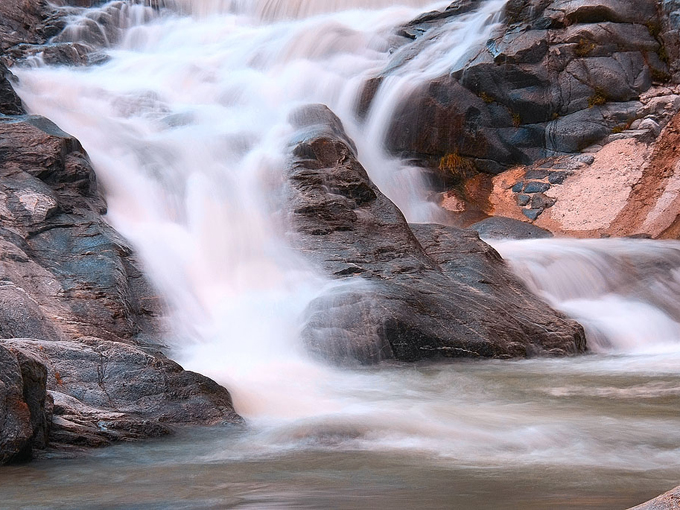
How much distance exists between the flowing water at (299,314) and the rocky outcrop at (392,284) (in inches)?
10.0

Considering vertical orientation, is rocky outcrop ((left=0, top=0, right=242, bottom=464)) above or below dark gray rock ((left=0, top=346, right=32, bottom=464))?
above

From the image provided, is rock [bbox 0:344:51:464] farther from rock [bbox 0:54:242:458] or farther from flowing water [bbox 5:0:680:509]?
flowing water [bbox 5:0:680:509]

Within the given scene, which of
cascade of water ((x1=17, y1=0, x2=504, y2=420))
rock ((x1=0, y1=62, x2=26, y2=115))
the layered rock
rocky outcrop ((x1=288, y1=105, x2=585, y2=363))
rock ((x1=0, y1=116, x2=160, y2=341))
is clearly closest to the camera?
the layered rock

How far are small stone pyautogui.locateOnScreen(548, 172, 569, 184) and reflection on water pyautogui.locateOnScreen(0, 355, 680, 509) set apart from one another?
6747mm

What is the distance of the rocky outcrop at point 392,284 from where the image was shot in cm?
686

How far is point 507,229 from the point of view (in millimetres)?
11047

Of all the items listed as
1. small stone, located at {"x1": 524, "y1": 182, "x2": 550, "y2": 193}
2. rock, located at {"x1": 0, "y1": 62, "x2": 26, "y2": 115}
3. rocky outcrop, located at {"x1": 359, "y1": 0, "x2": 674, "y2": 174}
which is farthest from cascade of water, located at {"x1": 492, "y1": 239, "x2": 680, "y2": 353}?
rock, located at {"x1": 0, "y1": 62, "x2": 26, "y2": 115}

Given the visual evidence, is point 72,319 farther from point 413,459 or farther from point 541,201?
point 541,201

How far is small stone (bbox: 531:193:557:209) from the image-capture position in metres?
11.9

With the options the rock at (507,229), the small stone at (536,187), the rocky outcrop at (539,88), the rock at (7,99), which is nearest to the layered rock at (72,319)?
the rock at (7,99)

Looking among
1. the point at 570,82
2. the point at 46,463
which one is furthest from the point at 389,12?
the point at 46,463

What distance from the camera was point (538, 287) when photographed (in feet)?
29.4

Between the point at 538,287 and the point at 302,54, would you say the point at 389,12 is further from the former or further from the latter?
the point at 538,287

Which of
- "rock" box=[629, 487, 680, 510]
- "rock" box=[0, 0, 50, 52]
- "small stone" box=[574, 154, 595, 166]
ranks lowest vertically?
"rock" box=[629, 487, 680, 510]
